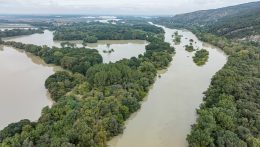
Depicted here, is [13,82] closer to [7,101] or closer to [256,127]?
[7,101]

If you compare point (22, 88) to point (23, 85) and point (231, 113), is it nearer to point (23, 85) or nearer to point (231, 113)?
point (23, 85)

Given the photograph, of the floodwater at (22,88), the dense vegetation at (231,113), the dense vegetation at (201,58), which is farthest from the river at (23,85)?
the dense vegetation at (231,113)

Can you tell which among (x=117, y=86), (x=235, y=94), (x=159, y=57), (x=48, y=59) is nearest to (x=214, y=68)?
(x=159, y=57)

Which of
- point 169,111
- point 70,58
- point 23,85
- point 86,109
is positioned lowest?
point 169,111

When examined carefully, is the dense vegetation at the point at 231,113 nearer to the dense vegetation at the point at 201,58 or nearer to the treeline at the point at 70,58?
the dense vegetation at the point at 201,58

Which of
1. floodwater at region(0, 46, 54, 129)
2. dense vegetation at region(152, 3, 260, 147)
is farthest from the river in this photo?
dense vegetation at region(152, 3, 260, 147)

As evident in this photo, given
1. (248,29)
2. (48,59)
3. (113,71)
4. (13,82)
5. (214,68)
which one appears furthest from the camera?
(248,29)

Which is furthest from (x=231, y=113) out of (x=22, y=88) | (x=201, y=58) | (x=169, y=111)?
(x=201, y=58)
